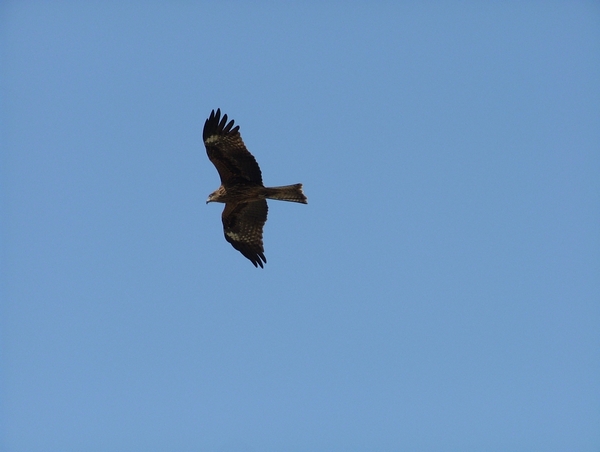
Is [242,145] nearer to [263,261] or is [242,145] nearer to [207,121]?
[207,121]

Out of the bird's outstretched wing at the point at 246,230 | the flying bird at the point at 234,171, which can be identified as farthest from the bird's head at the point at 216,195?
the bird's outstretched wing at the point at 246,230

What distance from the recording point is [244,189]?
1452 cm

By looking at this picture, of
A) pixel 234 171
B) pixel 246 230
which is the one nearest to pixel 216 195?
pixel 234 171

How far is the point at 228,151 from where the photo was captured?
14273 millimetres

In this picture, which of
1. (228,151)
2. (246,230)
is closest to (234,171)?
(228,151)

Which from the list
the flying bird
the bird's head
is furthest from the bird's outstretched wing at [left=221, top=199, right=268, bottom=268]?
the bird's head

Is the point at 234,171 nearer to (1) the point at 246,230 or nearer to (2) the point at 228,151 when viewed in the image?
(2) the point at 228,151

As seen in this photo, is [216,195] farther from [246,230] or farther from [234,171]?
[246,230]

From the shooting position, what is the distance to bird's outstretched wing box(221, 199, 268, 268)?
15422 millimetres

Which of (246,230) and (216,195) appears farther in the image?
(246,230)

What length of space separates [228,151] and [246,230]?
6.26ft

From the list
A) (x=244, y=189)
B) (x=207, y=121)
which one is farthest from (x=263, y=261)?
(x=207, y=121)

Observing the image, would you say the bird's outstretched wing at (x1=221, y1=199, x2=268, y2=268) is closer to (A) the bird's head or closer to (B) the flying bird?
(B) the flying bird

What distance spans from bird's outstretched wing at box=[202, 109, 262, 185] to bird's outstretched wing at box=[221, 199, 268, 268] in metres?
1.15
